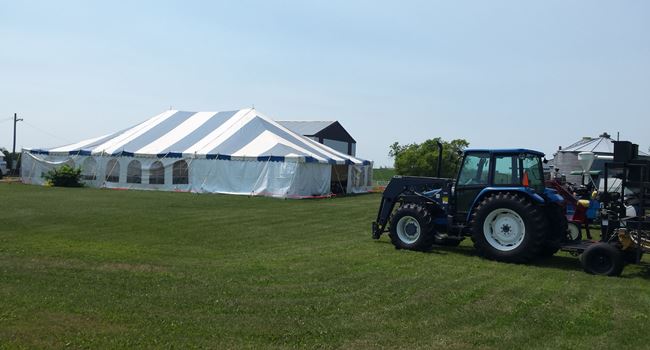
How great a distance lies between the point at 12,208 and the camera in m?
15.8

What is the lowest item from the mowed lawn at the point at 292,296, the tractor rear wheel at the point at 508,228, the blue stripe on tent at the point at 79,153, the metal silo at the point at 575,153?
the mowed lawn at the point at 292,296

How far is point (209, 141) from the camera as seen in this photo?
1099 inches

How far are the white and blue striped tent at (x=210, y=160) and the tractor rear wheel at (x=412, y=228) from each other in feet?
47.3

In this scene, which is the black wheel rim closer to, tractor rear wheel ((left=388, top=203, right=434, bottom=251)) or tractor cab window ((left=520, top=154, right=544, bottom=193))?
tractor cab window ((left=520, top=154, right=544, bottom=193))

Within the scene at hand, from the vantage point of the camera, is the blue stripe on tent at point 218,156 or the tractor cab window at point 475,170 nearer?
the tractor cab window at point 475,170

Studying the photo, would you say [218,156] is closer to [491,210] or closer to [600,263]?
[491,210]

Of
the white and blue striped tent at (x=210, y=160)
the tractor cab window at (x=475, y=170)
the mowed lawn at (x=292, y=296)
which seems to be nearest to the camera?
the mowed lawn at (x=292, y=296)

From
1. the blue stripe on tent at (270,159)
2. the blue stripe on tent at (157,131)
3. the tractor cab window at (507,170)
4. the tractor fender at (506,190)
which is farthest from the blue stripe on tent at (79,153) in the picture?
the tractor cab window at (507,170)

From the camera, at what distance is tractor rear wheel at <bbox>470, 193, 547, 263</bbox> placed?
8750 millimetres

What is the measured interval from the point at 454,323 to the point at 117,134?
95.9 ft

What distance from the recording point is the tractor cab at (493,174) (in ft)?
31.0

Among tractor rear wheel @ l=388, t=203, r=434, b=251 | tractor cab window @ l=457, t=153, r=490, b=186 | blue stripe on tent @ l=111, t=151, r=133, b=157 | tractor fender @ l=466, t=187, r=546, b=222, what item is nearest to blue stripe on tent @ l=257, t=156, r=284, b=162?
blue stripe on tent @ l=111, t=151, r=133, b=157

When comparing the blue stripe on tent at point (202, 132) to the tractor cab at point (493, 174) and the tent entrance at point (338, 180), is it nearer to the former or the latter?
the tent entrance at point (338, 180)

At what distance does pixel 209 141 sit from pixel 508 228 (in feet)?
68.1
